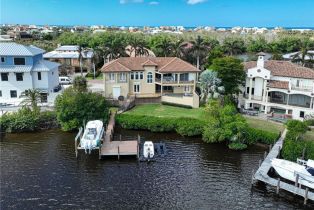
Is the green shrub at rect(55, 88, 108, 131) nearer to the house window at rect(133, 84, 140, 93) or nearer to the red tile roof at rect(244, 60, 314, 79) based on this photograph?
the house window at rect(133, 84, 140, 93)

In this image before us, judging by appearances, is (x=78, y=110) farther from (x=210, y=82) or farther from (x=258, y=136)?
(x=258, y=136)

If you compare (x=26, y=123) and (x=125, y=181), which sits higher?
(x=26, y=123)

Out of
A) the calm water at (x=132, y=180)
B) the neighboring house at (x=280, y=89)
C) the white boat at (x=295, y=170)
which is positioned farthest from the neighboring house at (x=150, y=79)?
the white boat at (x=295, y=170)

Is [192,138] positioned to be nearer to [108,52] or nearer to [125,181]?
[125,181]

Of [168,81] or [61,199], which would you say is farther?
[168,81]

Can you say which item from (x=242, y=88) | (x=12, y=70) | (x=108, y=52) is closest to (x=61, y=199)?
(x=12, y=70)

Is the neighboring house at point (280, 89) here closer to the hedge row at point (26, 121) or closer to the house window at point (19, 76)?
the hedge row at point (26, 121)

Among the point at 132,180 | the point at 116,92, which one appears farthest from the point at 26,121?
the point at 132,180
